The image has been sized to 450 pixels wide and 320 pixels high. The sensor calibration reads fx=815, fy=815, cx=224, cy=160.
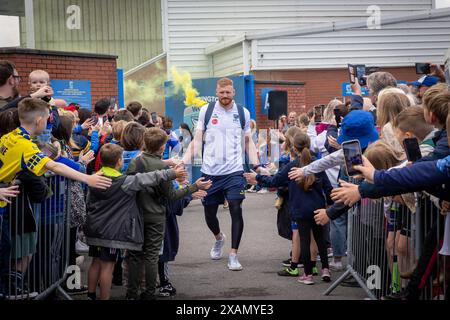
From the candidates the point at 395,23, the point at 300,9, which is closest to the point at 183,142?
the point at 395,23

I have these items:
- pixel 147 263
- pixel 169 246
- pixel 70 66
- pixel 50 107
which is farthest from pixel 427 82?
pixel 70 66

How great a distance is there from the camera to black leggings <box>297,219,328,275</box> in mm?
8539

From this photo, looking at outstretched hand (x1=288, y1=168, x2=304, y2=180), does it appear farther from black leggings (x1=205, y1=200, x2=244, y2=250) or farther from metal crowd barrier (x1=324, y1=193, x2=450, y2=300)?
black leggings (x1=205, y1=200, x2=244, y2=250)

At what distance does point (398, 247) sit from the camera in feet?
21.4

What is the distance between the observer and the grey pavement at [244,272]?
8016 mm

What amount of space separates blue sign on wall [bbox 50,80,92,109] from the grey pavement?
3.61 metres

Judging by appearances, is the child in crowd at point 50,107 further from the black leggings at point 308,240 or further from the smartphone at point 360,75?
the smartphone at point 360,75

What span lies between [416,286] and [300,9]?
83.1 feet

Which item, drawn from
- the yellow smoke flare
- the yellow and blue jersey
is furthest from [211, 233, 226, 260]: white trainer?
the yellow smoke flare

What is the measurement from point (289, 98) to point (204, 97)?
14.8ft

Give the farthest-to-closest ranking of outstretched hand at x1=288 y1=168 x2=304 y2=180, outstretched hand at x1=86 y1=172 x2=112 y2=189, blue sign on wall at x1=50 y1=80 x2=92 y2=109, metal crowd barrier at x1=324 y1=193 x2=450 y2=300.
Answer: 1. blue sign on wall at x1=50 y1=80 x2=92 y2=109
2. outstretched hand at x1=288 y1=168 x2=304 y2=180
3. outstretched hand at x1=86 y1=172 x2=112 y2=189
4. metal crowd barrier at x1=324 y1=193 x2=450 y2=300
